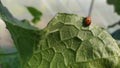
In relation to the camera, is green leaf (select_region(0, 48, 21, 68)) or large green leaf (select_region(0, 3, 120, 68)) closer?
large green leaf (select_region(0, 3, 120, 68))

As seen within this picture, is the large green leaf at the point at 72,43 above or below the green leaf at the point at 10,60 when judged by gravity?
above

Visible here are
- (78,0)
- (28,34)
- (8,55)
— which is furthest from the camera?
(78,0)

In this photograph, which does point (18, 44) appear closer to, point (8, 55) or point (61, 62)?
point (61, 62)

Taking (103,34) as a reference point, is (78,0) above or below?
below

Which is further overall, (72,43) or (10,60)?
(10,60)

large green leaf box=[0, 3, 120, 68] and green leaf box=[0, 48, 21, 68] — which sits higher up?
large green leaf box=[0, 3, 120, 68]

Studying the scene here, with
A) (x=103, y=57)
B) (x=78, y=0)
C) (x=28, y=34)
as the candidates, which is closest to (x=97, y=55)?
(x=103, y=57)

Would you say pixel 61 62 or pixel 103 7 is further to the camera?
pixel 103 7

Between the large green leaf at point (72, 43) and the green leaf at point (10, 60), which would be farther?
the green leaf at point (10, 60)
